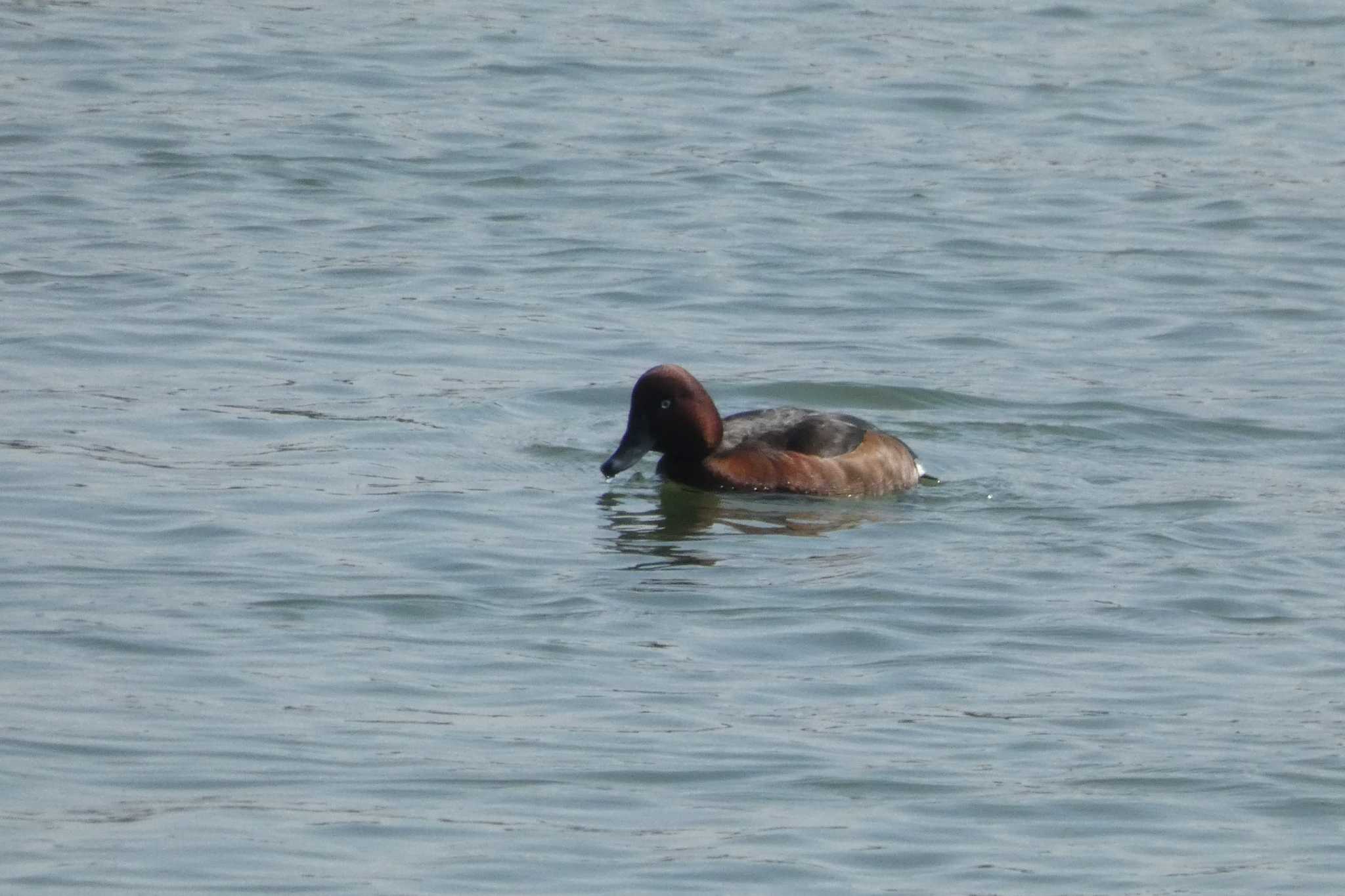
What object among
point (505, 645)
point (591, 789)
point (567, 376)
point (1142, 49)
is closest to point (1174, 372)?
point (567, 376)

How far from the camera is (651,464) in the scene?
1379 cm

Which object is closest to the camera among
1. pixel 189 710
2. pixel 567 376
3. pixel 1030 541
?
pixel 189 710

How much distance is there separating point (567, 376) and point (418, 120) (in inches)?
328

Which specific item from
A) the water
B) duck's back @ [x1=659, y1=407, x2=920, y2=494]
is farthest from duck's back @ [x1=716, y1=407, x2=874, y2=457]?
the water

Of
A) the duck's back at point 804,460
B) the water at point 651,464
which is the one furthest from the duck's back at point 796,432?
the water at point 651,464

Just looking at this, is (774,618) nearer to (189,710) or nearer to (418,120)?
(189,710)

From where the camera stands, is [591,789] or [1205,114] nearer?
[591,789]

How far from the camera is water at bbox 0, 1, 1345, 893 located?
768cm

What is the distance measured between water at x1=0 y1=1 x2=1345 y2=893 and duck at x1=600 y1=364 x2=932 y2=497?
177 mm

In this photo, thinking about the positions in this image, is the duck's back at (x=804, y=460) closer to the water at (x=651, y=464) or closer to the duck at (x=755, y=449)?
the duck at (x=755, y=449)

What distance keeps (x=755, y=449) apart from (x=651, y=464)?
1.17m

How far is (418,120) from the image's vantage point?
73.5 feet

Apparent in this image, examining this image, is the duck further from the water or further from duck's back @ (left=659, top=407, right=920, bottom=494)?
the water

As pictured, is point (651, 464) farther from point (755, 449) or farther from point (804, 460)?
point (804, 460)
